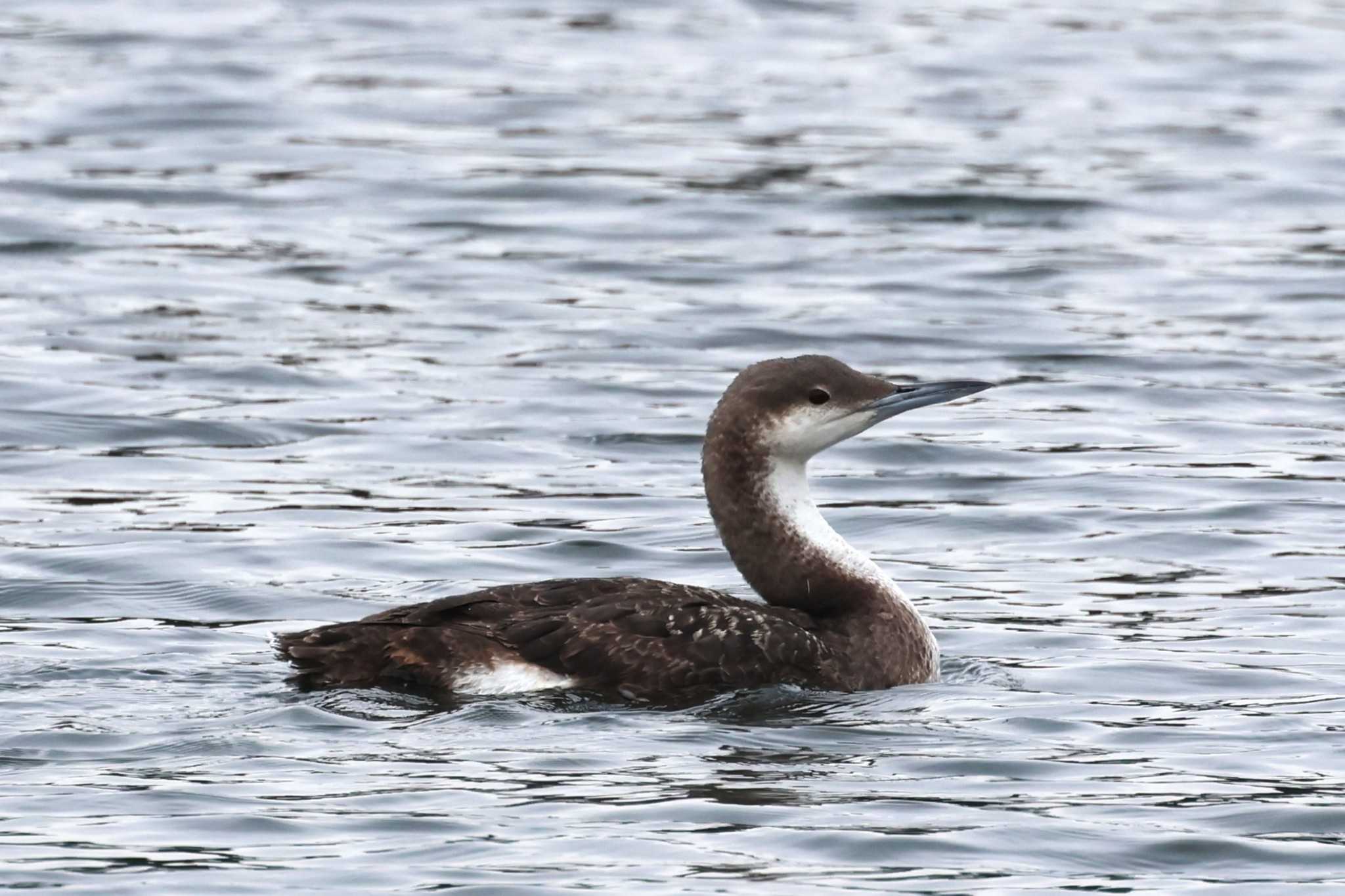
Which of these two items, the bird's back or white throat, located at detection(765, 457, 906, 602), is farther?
white throat, located at detection(765, 457, 906, 602)

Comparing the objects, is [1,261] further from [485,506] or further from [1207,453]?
[1207,453]

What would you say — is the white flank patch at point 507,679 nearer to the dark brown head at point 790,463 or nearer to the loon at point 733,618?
the loon at point 733,618

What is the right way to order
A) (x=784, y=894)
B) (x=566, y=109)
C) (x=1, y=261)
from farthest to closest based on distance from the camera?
(x=566, y=109) → (x=1, y=261) → (x=784, y=894)

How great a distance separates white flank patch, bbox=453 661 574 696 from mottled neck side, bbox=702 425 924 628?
0.98m

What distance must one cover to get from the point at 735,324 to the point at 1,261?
4587 mm

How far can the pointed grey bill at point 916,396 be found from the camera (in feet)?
28.1

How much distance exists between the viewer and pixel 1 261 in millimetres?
16219

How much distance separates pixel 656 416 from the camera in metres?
13.0

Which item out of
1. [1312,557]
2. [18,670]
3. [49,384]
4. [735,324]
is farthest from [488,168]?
[18,670]

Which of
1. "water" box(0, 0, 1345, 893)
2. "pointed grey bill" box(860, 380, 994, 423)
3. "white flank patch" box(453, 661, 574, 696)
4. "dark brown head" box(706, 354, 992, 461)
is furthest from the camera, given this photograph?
"pointed grey bill" box(860, 380, 994, 423)

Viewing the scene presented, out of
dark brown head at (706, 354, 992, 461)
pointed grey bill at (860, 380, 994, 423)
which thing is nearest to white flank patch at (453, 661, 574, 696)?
dark brown head at (706, 354, 992, 461)

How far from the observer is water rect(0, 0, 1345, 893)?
688 cm

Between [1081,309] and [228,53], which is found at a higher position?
[228,53]

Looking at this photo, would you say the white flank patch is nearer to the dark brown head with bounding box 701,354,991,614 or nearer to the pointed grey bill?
the dark brown head with bounding box 701,354,991,614
